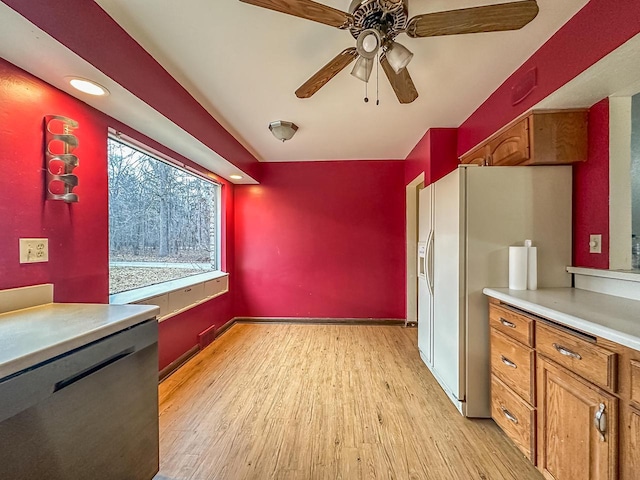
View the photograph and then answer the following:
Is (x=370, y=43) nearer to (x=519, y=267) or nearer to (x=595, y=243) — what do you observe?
(x=519, y=267)

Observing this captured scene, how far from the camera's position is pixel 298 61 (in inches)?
76.4

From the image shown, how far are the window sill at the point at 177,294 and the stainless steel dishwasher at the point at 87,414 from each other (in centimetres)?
113

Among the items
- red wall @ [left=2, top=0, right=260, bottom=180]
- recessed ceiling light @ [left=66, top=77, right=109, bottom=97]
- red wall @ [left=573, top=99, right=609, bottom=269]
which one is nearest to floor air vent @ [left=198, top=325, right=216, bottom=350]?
red wall @ [left=2, top=0, right=260, bottom=180]

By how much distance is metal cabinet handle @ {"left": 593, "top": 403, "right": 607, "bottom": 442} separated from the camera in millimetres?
1113

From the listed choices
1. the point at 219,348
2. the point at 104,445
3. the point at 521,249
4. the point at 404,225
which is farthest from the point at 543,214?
the point at 219,348

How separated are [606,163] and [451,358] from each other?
64.4 inches

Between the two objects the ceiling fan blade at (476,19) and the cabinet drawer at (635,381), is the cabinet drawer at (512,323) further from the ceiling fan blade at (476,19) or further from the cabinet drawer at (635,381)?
the ceiling fan blade at (476,19)

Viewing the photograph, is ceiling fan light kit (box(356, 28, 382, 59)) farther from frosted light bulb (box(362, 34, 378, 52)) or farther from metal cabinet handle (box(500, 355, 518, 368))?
metal cabinet handle (box(500, 355, 518, 368))

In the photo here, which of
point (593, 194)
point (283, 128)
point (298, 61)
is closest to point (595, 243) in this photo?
point (593, 194)

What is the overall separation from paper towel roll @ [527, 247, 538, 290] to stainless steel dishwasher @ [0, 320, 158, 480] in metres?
2.26

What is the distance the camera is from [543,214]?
1987mm

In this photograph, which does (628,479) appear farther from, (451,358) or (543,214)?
(543,214)

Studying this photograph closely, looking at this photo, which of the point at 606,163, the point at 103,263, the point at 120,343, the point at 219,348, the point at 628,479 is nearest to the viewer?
the point at 628,479

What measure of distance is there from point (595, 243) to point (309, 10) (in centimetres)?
214
